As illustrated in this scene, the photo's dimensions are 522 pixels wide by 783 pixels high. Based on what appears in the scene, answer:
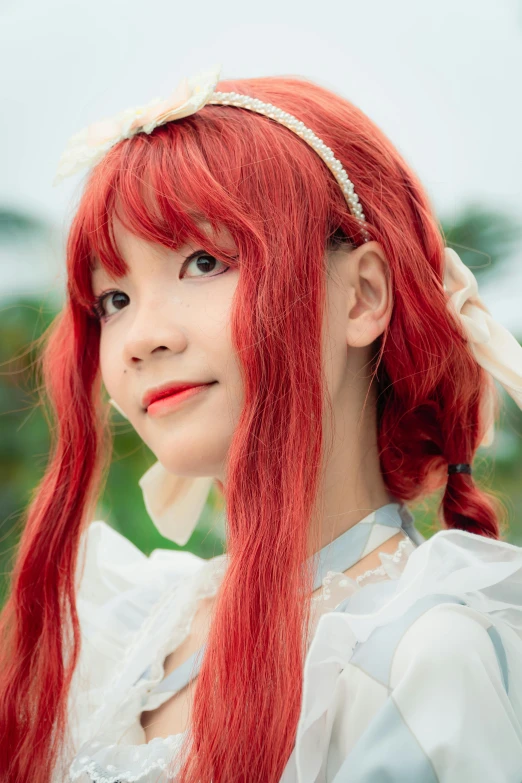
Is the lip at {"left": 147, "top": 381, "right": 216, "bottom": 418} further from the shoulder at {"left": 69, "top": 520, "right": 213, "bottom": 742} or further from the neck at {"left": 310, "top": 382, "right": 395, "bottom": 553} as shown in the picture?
the shoulder at {"left": 69, "top": 520, "right": 213, "bottom": 742}

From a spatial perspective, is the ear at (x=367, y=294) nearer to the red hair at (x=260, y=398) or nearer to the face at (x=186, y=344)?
the red hair at (x=260, y=398)

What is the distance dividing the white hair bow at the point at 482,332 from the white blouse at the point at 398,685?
26cm

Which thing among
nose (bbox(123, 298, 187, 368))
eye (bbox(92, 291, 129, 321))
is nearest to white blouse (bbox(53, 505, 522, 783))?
nose (bbox(123, 298, 187, 368))

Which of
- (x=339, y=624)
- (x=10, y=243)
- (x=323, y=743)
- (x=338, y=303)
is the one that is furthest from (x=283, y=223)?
(x=10, y=243)

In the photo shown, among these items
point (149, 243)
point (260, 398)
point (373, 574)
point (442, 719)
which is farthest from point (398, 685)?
point (149, 243)

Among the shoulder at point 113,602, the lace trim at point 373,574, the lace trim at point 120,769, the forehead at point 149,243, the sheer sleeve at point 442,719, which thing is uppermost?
the forehead at point 149,243

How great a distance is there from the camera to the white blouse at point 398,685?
0.76 meters

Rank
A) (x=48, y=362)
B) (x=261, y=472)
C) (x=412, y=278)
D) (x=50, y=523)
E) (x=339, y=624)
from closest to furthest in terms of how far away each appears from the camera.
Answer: (x=339, y=624) < (x=261, y=472) < (x=412, y=278) < (x=50, y=523) < (x=48, y=362)

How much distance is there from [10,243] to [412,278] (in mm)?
903

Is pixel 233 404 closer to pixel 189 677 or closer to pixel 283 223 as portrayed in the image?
pixel 283 223

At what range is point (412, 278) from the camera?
1115mm

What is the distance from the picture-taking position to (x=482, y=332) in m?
1.10

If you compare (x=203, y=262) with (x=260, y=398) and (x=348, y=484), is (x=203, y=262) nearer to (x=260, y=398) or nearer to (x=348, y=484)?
(x=260, y=398)

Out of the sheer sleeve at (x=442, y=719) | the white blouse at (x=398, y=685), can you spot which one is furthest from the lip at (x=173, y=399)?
the sheer sleeve at (x=442, y=719)
